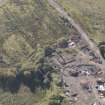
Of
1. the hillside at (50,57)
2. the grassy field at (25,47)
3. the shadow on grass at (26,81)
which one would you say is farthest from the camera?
the shadow on grass at (26,81)

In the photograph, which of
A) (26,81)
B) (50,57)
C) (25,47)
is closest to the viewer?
(26,81)

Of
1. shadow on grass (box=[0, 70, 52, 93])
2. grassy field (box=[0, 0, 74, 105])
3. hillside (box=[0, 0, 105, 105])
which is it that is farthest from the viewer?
shadow on grass (box=[0, 70, 52, 93])

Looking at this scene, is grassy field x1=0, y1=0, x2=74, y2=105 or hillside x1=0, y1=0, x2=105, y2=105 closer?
hillside x1=0, y1=0, x2=105, y2=105

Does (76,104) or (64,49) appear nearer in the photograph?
(76,104)

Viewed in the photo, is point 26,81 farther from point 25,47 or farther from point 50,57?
point 25,47

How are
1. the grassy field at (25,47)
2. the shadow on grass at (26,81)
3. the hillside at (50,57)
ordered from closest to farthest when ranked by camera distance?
the hillside at (50,57), the grassy field at (25,47), the shadow on grass at (26,81)

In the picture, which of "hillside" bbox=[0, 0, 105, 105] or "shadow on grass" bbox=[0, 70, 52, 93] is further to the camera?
"shadow on grass" bbox=[0, 70, 52, 93]

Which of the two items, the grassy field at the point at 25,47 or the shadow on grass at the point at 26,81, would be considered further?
the shadow on grass at the point at 26,81

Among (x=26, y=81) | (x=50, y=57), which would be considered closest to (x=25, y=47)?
(x=50, y=57)

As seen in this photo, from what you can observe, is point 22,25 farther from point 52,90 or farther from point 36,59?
point 52,90

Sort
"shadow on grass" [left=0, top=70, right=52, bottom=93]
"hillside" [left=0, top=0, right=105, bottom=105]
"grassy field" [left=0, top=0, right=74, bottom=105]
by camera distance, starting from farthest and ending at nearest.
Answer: "shadow on grass" [left=0, top=70, right=52, bottom=93]
"grassy field" [left=0, top=0, right=74, bottom=105]
"hillside" [left=0, top=0, right=105, bottom=105]

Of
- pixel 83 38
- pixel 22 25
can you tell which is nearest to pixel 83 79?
pixel 83 38
